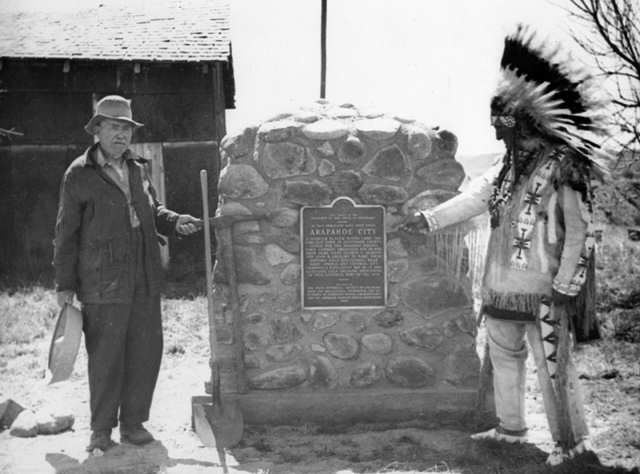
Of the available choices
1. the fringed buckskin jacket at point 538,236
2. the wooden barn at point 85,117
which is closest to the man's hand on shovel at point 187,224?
the fringed buckskin jacket at point 538,236

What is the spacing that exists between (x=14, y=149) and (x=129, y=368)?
8.79 m

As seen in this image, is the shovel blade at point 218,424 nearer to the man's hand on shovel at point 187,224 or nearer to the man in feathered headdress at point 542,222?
the man's hand on shovel at point 187,224

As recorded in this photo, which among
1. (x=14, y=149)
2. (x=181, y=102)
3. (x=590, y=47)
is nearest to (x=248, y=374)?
(x=590, y=47)

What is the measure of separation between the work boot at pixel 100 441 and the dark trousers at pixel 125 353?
38mm

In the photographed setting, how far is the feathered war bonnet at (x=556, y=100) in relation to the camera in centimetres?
388

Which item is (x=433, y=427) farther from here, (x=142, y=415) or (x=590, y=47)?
(x=590, y=47)

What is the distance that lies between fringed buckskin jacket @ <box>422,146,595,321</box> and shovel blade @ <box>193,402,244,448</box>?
1.81 meters

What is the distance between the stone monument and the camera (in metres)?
4.81

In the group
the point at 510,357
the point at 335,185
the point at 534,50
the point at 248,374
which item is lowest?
the point at 248,374

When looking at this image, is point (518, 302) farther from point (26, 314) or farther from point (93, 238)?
point (26, 314)

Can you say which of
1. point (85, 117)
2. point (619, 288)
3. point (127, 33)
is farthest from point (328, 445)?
point (127, 33)

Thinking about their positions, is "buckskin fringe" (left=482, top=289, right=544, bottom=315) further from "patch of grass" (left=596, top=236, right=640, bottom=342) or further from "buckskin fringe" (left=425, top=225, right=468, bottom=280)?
"patch of grass" (left=596, top=236, right=640, bottom=342)

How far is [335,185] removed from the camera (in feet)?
15.9

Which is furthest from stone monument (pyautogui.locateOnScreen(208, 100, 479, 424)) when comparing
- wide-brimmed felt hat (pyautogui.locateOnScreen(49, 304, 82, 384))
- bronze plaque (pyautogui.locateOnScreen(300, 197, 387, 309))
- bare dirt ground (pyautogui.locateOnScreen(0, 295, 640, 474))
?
wide-brimmed felt hat (pyautogui.locateOnScreen(49, 304, 82, 384))
